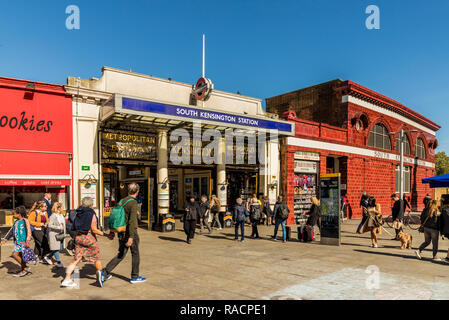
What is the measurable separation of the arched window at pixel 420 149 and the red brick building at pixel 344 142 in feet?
8.77

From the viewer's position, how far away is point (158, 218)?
47.5 ft

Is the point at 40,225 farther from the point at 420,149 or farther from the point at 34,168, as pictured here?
the point at 420,149

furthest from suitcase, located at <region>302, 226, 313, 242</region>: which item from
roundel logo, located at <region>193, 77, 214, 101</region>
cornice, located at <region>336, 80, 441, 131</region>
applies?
cornice, located at <region>336, 80, 441, 131</region>

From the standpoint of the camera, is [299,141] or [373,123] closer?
[299,141]

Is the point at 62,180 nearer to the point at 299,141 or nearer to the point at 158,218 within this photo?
the point at 158,218

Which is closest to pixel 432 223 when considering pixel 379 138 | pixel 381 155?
pixel 381 155

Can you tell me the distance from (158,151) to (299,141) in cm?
869

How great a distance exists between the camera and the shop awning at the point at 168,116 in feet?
37.8

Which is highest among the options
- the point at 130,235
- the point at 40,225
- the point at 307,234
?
the point at 130,235

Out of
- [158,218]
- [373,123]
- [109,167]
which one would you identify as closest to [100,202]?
[109,167]

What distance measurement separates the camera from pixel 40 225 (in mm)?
8062

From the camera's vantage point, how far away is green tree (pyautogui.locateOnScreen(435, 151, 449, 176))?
6042 centimetres

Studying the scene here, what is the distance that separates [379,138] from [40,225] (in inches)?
974

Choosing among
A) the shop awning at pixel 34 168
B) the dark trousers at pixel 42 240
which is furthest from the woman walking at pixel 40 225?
the shop awning at pixel 34 168
